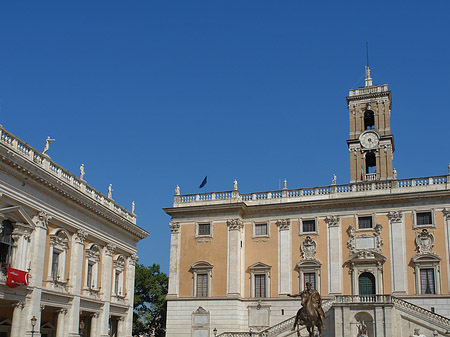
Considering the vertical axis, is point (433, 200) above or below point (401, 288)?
above

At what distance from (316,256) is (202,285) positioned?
30.0 ft

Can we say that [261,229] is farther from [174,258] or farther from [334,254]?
[174,258]

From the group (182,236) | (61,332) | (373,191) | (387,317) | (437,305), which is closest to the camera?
(61,332)

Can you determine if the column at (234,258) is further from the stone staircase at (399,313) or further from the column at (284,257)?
the stone staircase at (399,313)

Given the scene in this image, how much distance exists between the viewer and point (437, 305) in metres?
38.3

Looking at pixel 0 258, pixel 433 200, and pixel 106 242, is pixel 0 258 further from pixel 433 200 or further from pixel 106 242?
pixel 433 200

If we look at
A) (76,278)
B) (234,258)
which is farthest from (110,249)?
(234,258)

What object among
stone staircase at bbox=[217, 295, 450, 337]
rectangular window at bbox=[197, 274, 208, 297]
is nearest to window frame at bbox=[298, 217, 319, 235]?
stone staircase at bbox=[217, 295, 450, 337]

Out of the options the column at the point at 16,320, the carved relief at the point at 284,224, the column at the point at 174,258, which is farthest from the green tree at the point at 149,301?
the column at the point at 16,320

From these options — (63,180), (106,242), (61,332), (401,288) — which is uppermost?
(63,180)

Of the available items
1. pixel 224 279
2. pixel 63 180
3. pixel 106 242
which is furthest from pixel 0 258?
pixel 224 279

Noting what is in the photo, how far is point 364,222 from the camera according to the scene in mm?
41938

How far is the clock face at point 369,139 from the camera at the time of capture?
4862cm

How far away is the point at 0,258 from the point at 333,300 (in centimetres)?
2310
